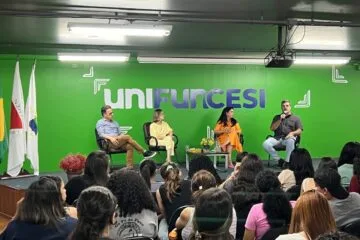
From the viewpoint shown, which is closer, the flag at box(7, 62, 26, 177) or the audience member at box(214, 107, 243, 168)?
the flag at box(7, 62, 26, 177)

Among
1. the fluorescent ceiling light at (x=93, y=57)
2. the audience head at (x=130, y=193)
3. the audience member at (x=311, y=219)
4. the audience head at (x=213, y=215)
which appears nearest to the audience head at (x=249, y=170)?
the audience head at (x=130, y=193)

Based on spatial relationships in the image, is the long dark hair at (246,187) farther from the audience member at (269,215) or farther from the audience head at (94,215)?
the audience head at (94,215)

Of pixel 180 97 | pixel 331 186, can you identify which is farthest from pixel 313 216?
pixel 180 97

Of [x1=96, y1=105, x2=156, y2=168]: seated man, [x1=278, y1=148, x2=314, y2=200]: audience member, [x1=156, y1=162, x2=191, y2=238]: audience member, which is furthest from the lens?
[x1=96, y1=105, x2=156, y2=168]: seated man

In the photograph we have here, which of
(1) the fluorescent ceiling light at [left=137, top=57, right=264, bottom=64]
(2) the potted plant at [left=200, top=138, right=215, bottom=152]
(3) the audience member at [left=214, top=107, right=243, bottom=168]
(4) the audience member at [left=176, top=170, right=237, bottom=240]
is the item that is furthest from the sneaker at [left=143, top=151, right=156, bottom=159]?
(4) the audience member at [left=176, top=170, right=237, bottom=240]

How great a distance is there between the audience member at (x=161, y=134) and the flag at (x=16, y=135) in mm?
2254

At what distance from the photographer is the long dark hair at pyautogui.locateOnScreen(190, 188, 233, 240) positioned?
6.67 ft

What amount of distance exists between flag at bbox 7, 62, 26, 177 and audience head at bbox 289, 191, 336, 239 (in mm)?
6045

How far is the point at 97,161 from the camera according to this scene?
3.87 metres

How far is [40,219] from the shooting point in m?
2.30

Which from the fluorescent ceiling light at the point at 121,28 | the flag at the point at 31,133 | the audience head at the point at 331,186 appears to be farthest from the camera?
the flag at the point at 31,133

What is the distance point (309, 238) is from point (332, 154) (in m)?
8.49

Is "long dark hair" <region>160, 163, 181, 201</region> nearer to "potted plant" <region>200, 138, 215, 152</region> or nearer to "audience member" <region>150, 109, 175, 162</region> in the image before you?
"audience member" <region>150, 109, 175, 162</region>

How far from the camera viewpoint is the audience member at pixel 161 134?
8214 mm
